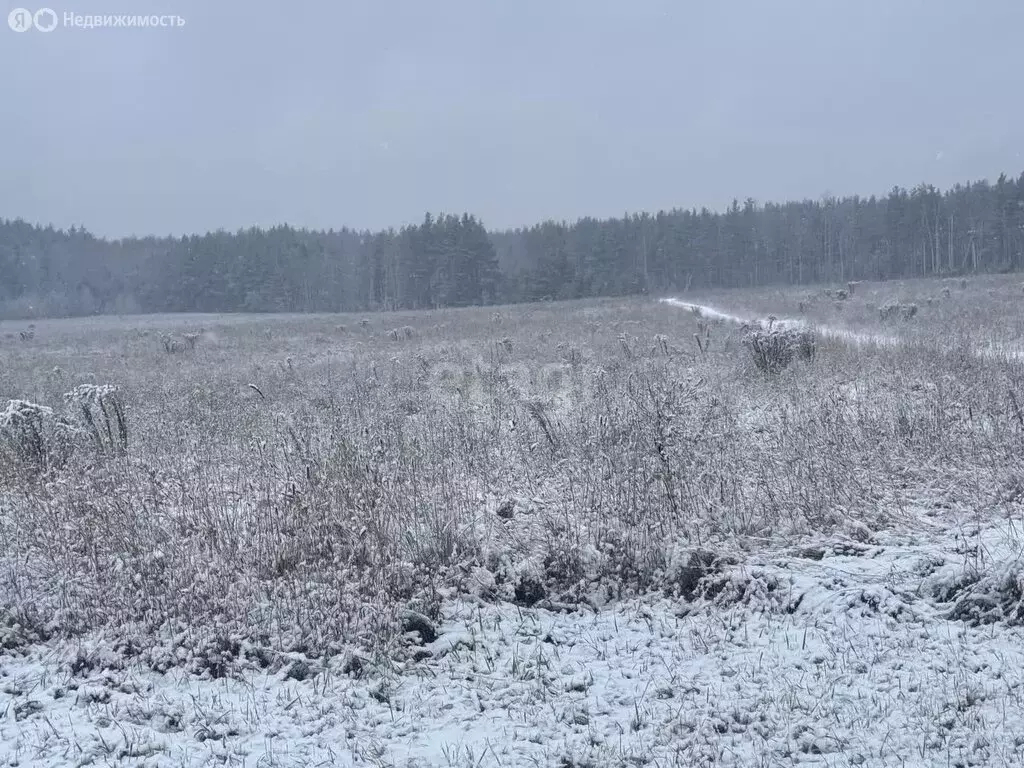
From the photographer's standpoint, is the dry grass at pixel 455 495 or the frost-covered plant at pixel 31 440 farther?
the frost-covered plant at pixel 31 440

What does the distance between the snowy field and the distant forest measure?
234 ft

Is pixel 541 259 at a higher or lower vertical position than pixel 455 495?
higher

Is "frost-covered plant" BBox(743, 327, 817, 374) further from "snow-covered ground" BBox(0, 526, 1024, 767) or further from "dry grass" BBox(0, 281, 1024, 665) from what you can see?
"snow-covered ground" BBox(0, 526, 1024, 767)

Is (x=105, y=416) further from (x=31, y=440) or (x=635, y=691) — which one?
(x=635, y=691)

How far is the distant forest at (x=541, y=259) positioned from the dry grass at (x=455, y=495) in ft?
228

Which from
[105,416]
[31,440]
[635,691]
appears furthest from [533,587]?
[105,416]

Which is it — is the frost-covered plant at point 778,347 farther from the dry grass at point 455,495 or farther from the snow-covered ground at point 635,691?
the snow-covered ground at point 635,691

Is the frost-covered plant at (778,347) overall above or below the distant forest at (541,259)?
below

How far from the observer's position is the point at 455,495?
6.36 m

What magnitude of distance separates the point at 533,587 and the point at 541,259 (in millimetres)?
77417

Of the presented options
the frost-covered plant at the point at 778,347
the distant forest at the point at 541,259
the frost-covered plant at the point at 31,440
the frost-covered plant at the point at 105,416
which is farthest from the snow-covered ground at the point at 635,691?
the distant forest at the point at 541,259

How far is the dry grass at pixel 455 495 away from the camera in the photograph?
501cm

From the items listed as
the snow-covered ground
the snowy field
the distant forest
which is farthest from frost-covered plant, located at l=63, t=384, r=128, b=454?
the distant forest

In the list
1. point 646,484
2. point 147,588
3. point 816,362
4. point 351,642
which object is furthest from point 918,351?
point 147,588
